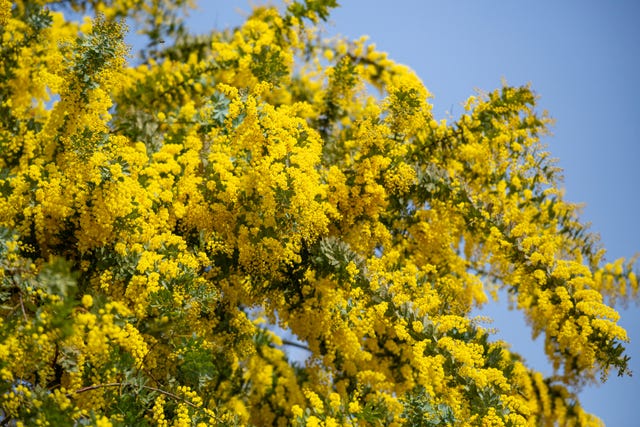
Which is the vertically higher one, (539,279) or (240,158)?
(240,158)

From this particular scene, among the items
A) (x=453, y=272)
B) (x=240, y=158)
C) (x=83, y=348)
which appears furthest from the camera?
(x=453, y=272)

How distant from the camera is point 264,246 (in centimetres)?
628

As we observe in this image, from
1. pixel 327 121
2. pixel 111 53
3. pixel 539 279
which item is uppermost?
pixel 327 121

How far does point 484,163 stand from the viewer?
8.21 m

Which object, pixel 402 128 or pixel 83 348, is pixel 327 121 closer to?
pixel 402 128

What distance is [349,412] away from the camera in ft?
19.8

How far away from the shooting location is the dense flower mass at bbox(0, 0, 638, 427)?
5297mm

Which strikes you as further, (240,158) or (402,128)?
(402,128)

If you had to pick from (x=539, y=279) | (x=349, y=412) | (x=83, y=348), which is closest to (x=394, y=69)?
(x=539, y=279)

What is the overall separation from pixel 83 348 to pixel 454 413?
3307mm

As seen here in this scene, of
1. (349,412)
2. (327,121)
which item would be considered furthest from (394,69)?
(349,412)

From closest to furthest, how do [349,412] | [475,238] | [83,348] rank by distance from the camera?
[83,348] → [349,412] → [475,238]

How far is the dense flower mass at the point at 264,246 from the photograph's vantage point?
5.30m

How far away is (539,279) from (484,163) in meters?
1.60
